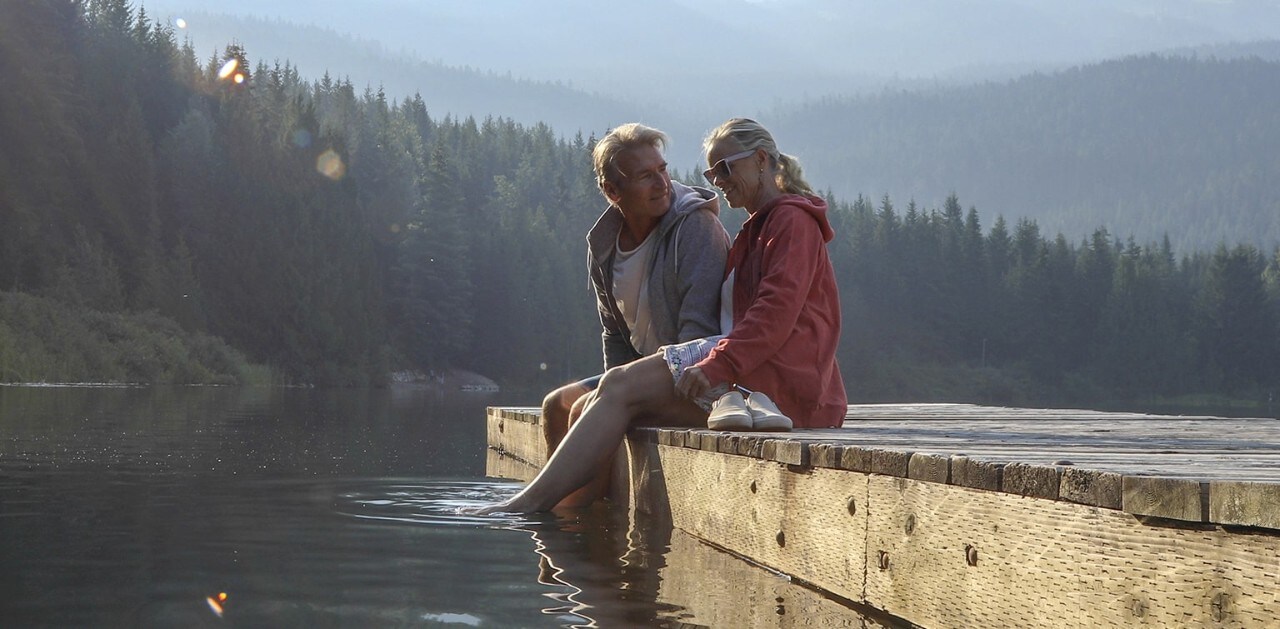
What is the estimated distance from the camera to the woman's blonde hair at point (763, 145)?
5.12 meters

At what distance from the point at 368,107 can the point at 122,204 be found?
7301 centimetres

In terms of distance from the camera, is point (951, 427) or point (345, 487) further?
A: point (345, 487)

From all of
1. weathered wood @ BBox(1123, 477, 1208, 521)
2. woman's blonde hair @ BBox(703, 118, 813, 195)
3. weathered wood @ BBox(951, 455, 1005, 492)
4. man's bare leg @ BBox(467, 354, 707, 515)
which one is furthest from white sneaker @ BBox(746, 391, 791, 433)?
weathered wood @ BBox(1123, 477, 1208, 521)

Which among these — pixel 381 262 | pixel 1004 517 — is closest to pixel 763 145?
pixel 1004 517

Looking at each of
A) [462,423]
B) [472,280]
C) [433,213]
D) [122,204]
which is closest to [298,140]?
[433,213]

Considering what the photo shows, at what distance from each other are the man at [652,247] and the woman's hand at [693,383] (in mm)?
564

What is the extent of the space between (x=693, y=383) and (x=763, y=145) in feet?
3.15

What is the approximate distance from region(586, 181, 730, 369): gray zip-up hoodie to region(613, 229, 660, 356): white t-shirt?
0.04m

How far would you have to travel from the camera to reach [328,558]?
4195 millimetres

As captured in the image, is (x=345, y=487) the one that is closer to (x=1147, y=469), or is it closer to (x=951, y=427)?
(x=951, y=427)

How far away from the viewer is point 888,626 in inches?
131

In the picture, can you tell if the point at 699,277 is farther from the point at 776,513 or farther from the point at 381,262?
the point at 381,262

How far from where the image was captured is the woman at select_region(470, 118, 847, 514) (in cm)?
482

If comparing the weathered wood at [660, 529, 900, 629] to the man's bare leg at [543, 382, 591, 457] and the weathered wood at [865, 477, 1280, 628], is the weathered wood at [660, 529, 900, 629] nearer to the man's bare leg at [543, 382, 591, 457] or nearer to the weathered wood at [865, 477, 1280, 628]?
the weathered wood at [865, 477, 1280, 628]
